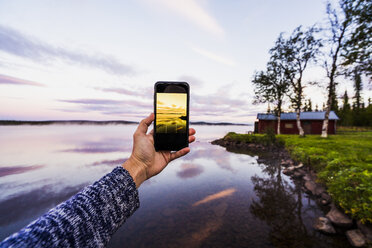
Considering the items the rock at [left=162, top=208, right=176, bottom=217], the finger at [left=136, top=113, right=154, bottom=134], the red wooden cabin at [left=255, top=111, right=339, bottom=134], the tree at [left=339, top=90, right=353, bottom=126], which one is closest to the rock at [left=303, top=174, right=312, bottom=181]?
the rock at [left=162, top=208, right=176, bottom=217]

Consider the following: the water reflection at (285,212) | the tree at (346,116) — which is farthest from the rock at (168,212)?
the tree at (346,116)

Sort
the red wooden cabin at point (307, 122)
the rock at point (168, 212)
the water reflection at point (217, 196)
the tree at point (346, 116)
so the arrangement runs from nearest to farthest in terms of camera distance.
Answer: the rock at point (168, 212), the water reflection at point (217, 196), the red wooden cabin at point (307, 122), the tree at point (346, 116)

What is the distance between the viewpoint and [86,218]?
4.30ft

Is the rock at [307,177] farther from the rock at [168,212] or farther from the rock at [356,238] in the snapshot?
the rock at [168,212]

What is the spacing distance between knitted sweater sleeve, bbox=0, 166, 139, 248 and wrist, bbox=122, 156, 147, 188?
0.43 metres

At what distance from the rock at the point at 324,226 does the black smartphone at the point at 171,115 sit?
6332 millimetres

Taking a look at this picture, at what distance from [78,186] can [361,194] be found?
1616cm

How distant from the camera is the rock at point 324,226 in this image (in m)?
5.14

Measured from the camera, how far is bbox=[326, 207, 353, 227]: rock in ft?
16.6

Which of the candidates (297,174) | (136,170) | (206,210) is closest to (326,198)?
(297,174)

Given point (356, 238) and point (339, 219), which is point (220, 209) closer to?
point (339, 219)

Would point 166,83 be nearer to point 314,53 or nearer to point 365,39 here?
point 365,39

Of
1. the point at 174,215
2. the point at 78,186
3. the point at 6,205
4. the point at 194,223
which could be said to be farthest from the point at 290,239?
the point at 6,205

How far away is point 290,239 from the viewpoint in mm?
5129
